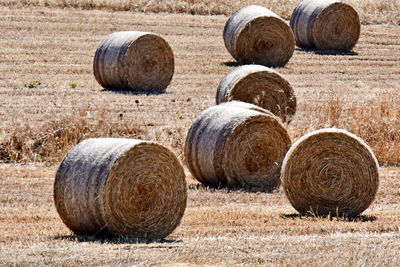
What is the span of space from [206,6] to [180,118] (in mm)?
13745

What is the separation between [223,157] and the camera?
1402 cm

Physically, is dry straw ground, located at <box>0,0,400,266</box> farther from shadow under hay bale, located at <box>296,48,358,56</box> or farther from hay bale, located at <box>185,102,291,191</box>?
hay bale, located at <box>185,102,291,191</box>

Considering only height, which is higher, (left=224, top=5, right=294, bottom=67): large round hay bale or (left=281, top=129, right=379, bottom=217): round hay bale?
(left=281, top=129, right=379, bottom=217): round hay bale

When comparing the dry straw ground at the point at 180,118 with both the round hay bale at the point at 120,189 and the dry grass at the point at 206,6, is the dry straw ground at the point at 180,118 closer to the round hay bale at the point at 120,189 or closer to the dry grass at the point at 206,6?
the dry grass at the point at 206,6

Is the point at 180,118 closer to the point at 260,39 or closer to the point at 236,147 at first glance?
the point at 236,147

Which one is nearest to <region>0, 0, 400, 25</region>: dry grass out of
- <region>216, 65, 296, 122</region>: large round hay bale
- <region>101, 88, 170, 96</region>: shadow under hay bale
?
<region>101, 88, 170, 96</region>: shadow under hay bale

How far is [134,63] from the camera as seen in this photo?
22.1 m

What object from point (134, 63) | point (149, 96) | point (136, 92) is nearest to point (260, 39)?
point (134, 63)

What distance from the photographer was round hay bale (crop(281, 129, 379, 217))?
1230cm

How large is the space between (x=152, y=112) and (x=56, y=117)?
2027 mm

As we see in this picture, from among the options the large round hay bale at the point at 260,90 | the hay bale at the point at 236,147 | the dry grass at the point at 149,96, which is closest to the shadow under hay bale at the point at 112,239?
the hay bale at the point at 236,147

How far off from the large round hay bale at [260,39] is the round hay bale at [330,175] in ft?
43.8

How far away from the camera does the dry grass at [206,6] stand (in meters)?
30.2

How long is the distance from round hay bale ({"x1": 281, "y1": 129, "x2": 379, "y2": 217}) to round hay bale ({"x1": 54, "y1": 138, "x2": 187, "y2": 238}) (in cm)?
179
